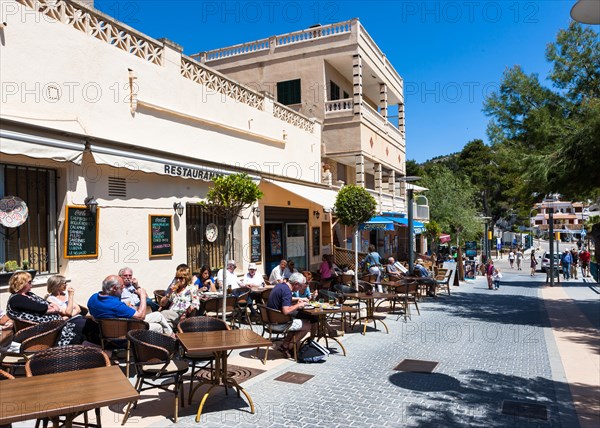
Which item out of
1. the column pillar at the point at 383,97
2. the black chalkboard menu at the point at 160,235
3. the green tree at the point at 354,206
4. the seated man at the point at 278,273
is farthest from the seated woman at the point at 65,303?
the column pillar at the point at 383,97

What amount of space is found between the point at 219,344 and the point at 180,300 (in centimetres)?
247

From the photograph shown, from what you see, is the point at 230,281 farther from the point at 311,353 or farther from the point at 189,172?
the point at 311,353

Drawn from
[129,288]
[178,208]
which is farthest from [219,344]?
[178,208]

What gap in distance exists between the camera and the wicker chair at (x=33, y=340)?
4.79 meters

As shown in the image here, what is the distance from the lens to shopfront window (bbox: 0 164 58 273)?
6738mm

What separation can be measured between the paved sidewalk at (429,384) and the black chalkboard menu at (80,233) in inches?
123

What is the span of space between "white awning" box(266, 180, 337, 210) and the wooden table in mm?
9044

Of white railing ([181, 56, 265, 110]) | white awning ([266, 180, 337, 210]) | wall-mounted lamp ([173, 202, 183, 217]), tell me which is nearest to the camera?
wall-mounted lamp ([173, 202, 183, 217])

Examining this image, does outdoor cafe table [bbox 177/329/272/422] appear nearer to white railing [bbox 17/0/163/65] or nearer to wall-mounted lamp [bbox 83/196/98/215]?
wall-mounted lamp [bbox 83/196/98/215]

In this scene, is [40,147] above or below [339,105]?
below

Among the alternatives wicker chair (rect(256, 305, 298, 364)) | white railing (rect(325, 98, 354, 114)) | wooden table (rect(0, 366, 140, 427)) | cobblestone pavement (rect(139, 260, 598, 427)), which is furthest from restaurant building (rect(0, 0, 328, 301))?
white railing (rect(325, 98, 354, 114))

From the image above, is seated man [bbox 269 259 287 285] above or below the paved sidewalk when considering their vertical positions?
above

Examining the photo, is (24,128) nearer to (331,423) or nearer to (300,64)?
(331,423)

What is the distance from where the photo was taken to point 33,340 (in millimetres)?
4871
